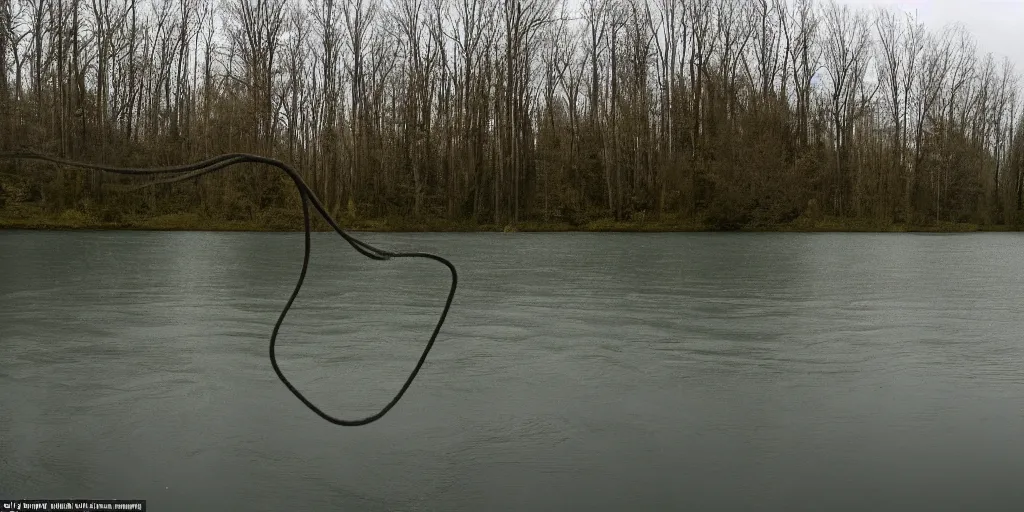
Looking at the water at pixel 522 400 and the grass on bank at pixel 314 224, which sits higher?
the grass on bank at pixel 314 224

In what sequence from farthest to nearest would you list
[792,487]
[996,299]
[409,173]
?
[409,173] → [996,299] → [792,487]

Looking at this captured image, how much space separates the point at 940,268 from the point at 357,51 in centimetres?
3076

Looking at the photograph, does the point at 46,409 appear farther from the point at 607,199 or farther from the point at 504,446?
the point at 607,199

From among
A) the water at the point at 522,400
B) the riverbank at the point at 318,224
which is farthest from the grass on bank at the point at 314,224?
the water at the point at 522,400

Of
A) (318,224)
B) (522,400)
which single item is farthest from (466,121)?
(522,400)

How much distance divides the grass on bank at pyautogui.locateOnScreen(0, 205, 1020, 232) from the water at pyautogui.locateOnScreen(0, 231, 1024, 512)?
73.2 ft

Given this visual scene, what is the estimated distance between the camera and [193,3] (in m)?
44.5

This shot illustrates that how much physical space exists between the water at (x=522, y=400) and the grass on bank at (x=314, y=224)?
22310mm

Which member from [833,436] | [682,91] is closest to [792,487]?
[833,436]

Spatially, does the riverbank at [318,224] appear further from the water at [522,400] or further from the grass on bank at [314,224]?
the water at [522,400]

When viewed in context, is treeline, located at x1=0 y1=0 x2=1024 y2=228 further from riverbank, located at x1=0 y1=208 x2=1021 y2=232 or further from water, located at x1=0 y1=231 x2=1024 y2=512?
water, located at x1=0 y1=231 x2=1024 y2=512

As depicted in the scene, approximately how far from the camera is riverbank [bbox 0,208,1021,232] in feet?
102

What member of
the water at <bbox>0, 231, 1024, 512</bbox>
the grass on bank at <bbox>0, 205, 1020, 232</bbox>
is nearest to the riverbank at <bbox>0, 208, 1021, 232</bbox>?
the grass on bank at <bbox>0, 205, 1020, 232</bbox>

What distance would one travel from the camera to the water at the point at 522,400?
3693mm
